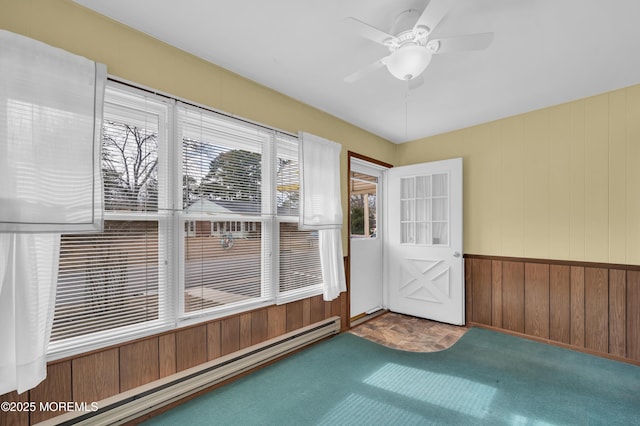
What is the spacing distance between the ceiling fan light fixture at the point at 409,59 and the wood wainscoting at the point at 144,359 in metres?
2.15

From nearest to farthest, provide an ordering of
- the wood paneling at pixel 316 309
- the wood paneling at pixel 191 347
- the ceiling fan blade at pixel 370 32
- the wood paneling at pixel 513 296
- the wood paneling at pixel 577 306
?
the ceiling fan blade at pixel 370 32 → the wood paneling at pixel 191 347 → the wood paneling at pixel 577 306 → the wood paneling at pixel 316 309 → the wood paneling at pixel 513 296

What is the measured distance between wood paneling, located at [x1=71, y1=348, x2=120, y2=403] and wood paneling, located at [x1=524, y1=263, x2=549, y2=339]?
12.6 feet

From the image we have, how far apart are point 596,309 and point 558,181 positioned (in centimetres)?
131

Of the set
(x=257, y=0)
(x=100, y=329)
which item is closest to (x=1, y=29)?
(x=257, y=0)

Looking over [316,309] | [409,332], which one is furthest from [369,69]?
[409,332]

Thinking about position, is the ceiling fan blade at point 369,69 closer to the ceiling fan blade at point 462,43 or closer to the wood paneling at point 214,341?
the ceiling fan blade at point 462,43

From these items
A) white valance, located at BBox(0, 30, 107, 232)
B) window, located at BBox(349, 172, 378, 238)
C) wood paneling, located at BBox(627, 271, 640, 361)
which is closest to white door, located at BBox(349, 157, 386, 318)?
window, located at BBox(349, 172, 378, 238)

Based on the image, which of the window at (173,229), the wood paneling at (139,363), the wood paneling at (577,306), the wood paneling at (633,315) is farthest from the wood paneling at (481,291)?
the wood paneling at (139,363)

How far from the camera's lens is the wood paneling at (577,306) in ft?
9.42

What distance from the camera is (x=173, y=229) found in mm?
2021

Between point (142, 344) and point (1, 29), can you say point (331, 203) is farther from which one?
point (1, 29)

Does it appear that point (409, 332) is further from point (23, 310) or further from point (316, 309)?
point (23, 310)

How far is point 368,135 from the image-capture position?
3.85 metres
